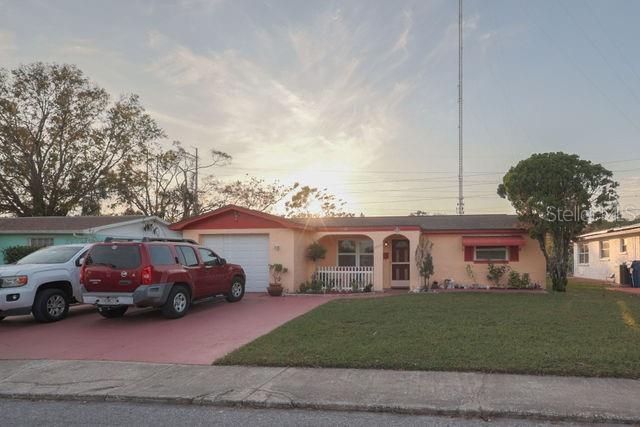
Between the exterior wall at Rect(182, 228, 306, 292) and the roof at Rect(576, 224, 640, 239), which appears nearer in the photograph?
the exterior wall at Rect(182, 228, 306, 292)

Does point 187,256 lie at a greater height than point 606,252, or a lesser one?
lesser

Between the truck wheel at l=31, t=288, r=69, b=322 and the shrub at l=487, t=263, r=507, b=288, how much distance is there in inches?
560

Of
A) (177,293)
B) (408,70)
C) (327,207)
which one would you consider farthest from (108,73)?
(327,207)

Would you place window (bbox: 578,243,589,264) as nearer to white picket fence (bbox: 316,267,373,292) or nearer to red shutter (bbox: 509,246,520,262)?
red shutter (bbox: 509,246,520,262)

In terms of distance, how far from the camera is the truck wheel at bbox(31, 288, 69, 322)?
11.3 meters

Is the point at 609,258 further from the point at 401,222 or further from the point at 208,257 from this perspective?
the point at 208,257

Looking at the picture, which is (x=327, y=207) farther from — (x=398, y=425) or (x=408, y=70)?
(x=398, y=425)

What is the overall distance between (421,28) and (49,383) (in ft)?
45.3

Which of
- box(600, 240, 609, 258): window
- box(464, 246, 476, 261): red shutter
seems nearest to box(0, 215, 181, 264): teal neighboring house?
box(464, 246, 476, 261): red shutter

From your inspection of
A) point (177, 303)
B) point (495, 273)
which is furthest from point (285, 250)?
point (495, 273)

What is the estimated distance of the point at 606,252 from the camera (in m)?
28.2

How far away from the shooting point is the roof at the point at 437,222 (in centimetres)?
1919

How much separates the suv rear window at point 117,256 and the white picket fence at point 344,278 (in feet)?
28.2

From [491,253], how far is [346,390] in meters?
14.7
